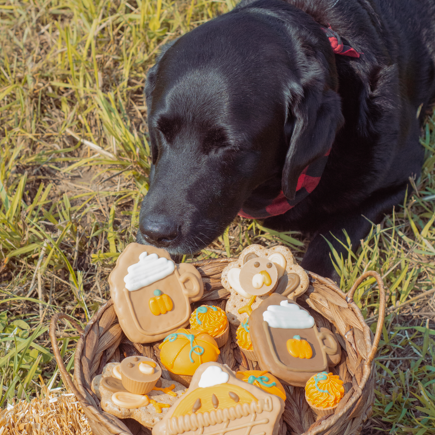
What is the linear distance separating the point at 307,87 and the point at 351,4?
585mm

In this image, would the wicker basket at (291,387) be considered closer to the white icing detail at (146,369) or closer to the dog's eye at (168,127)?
the white icing detail at (146,369)

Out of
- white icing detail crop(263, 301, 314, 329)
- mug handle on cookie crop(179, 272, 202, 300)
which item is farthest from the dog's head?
white icing detail crop(263, 301, 314, 329)

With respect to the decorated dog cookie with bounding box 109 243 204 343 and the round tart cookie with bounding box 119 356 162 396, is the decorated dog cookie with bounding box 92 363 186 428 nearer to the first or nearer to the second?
the round tart cookie with bounding box 119 356 162 396

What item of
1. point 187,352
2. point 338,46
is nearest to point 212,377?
point 187,352

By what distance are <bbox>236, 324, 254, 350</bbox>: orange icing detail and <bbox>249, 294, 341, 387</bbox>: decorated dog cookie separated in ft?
0.25

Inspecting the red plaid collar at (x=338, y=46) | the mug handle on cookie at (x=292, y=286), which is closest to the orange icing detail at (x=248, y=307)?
the mug handle on cookie at (x=292, y=286)

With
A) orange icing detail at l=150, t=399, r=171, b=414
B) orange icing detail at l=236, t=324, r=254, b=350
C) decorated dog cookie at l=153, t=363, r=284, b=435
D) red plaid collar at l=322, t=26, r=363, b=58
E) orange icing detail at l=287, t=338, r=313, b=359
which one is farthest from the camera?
red plaid collar at l=322, t=26, r=363, b=58

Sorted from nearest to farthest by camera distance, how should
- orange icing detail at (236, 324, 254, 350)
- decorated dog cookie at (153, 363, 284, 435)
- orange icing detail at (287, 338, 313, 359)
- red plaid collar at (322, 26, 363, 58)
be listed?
decorated dog cookie at (153, 363, 284, 435) < orange icing detail at (287, 338, 313, 359) < orange icing detail at (236, 324, 254, 350) < red plaid collar at (322, 26, 363, 58)

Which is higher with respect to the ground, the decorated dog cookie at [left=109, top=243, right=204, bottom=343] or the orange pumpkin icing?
the decorated dog cookie at [left=109, top=243, right=204, bottom=343]

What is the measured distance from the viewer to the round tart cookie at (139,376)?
1326 millimetres

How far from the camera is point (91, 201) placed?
2.44 metres

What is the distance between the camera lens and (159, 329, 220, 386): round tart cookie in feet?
4.79

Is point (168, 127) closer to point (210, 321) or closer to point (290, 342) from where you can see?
point (210, 321)

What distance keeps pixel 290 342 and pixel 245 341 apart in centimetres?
15
